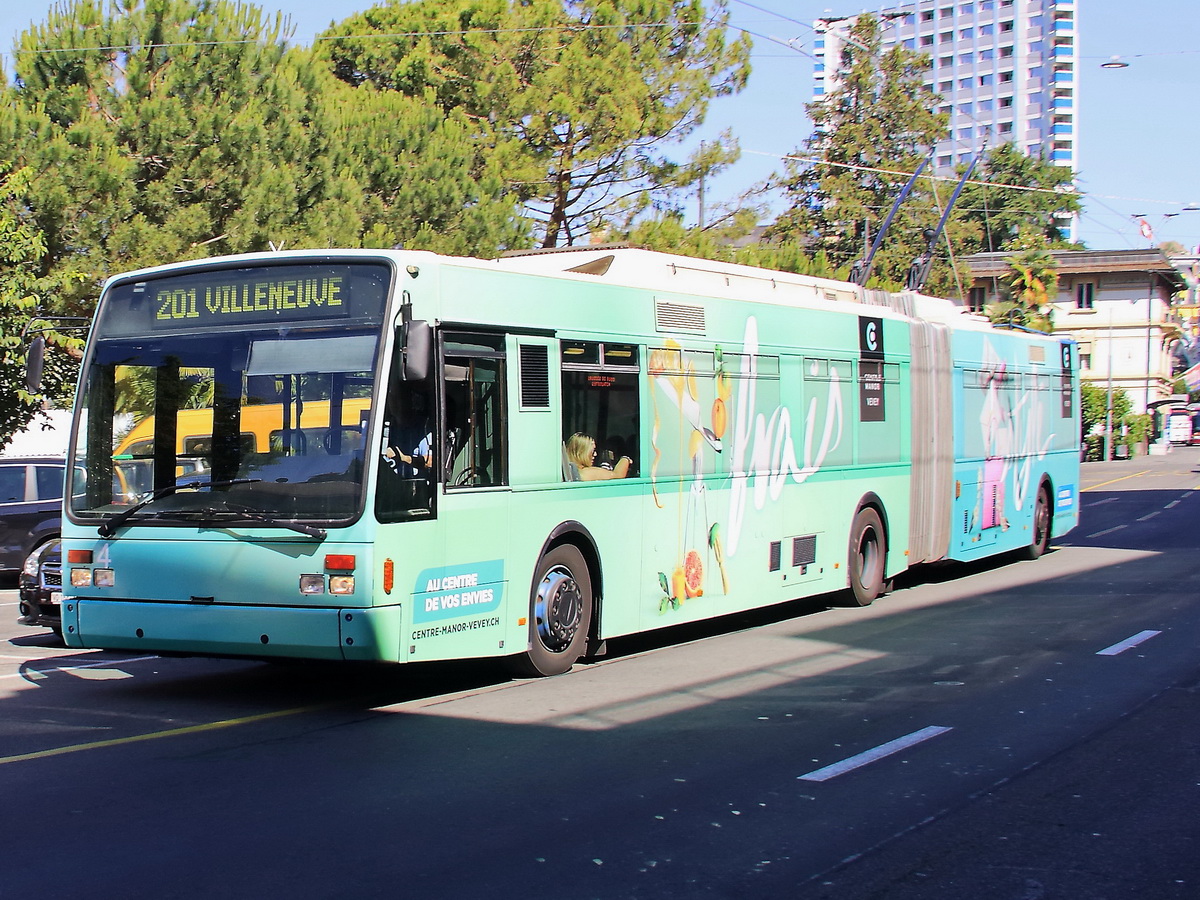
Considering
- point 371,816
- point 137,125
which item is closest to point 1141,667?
point 371,816

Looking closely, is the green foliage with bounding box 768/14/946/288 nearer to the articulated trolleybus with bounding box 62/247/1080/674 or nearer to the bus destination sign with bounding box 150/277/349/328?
the articulated trolleybus with bounding box 62/247/1080/674

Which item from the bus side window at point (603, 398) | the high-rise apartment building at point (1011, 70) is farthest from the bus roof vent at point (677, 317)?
the high-rise apartment building at point (1011, 70)

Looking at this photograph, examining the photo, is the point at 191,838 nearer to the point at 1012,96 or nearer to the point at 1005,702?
the point at 1005,702

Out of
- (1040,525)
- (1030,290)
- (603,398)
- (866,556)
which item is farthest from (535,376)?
(1030,290)

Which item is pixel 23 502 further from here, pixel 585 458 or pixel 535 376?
pixel 535 376

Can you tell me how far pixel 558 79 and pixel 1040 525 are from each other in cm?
1861

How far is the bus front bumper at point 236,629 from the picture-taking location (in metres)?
8.23

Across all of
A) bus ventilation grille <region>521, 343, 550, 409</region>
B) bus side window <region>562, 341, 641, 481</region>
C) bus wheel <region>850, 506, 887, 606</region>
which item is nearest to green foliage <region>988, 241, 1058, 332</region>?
bus wheel <region>850, 506, 887, 606</region>

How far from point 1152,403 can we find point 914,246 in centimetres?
2914

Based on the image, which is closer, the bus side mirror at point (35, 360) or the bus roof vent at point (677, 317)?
the bus side mirror at point (35, 360)

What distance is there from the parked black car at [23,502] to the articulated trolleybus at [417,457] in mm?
7836

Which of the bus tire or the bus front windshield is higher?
the bus front windshield

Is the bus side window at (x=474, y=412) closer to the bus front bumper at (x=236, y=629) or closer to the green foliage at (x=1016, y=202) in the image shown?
the bus front bumper at (x=236, y=629)

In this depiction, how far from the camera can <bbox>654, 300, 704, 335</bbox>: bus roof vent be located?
11148 mm
